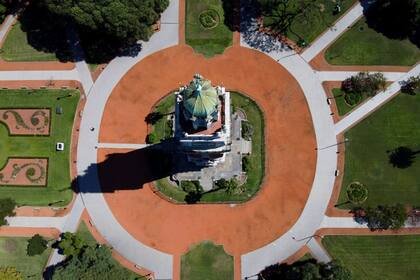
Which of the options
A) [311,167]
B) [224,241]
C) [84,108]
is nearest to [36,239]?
[84,108]

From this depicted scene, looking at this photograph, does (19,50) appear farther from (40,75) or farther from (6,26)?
(40,75)

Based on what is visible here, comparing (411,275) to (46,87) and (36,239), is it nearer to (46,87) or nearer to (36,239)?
(36,239)

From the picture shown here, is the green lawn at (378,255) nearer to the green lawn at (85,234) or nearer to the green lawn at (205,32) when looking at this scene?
the green lawn at (85,234)

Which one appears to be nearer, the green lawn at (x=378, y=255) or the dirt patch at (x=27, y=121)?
the green lawn at (x=378, y=255)

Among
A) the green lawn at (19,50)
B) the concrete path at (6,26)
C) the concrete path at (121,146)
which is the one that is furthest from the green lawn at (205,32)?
the concrete path at (6,26)

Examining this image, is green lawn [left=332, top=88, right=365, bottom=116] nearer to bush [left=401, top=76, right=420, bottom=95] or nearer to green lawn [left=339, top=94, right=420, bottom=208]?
green lawn [left=339, top=94, right=420, bottom=208]

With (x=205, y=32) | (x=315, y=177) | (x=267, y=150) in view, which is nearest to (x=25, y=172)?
(x=205, y=32)

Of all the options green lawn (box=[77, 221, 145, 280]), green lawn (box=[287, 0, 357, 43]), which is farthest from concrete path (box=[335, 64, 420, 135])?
green lawn (box=[77, 221, 145, 280])
